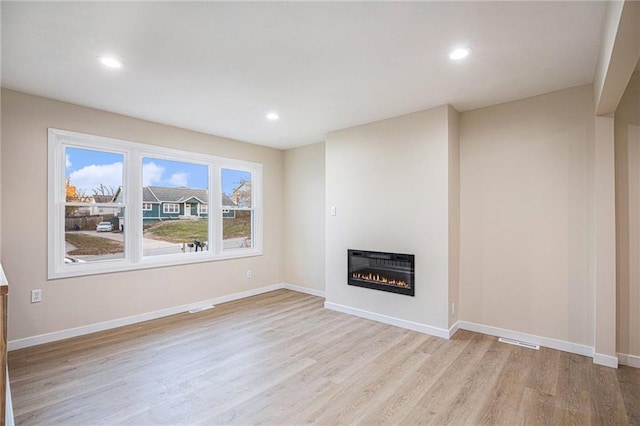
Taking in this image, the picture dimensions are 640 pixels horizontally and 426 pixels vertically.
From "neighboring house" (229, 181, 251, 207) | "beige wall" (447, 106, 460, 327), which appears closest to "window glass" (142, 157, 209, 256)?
"neighboring house" (229, 181, 251, 207)

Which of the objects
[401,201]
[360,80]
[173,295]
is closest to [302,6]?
[360,80]

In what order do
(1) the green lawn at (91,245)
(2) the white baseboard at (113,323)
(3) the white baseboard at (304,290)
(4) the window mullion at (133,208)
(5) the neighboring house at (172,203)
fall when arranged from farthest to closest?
(3) the white baseboard at (304,290) < (5) the neighboring house at (172,203) < (4) the window mullion at (133,208) < (1) the green lawn at (91,245) < (2) the white baseboard at (113,323)

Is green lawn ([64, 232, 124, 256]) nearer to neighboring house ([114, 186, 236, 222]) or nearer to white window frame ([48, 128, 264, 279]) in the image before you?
white window frame ([48, 128, 264, 279])

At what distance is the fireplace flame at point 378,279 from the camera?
3.93 m

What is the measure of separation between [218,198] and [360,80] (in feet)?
10.2

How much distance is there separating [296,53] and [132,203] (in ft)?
9.90

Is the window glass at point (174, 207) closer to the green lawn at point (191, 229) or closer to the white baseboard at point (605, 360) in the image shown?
the green lawn at point (191, 229)

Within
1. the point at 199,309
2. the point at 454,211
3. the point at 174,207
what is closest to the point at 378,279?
the point at 454,211

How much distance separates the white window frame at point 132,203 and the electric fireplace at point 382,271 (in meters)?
2.02

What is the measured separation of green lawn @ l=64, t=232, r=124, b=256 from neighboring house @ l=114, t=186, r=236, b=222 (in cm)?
36

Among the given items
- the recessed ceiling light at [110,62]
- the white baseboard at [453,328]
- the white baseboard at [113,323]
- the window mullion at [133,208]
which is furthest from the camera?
the window mullion at [133,208]

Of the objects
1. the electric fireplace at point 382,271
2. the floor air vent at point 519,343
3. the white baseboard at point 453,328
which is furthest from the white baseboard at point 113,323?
the floor air vent at point 519,343

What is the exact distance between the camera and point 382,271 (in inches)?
162

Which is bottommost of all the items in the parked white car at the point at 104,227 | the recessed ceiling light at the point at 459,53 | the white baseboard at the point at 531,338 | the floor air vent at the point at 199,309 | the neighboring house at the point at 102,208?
the floor air vent at the point at 199,309
